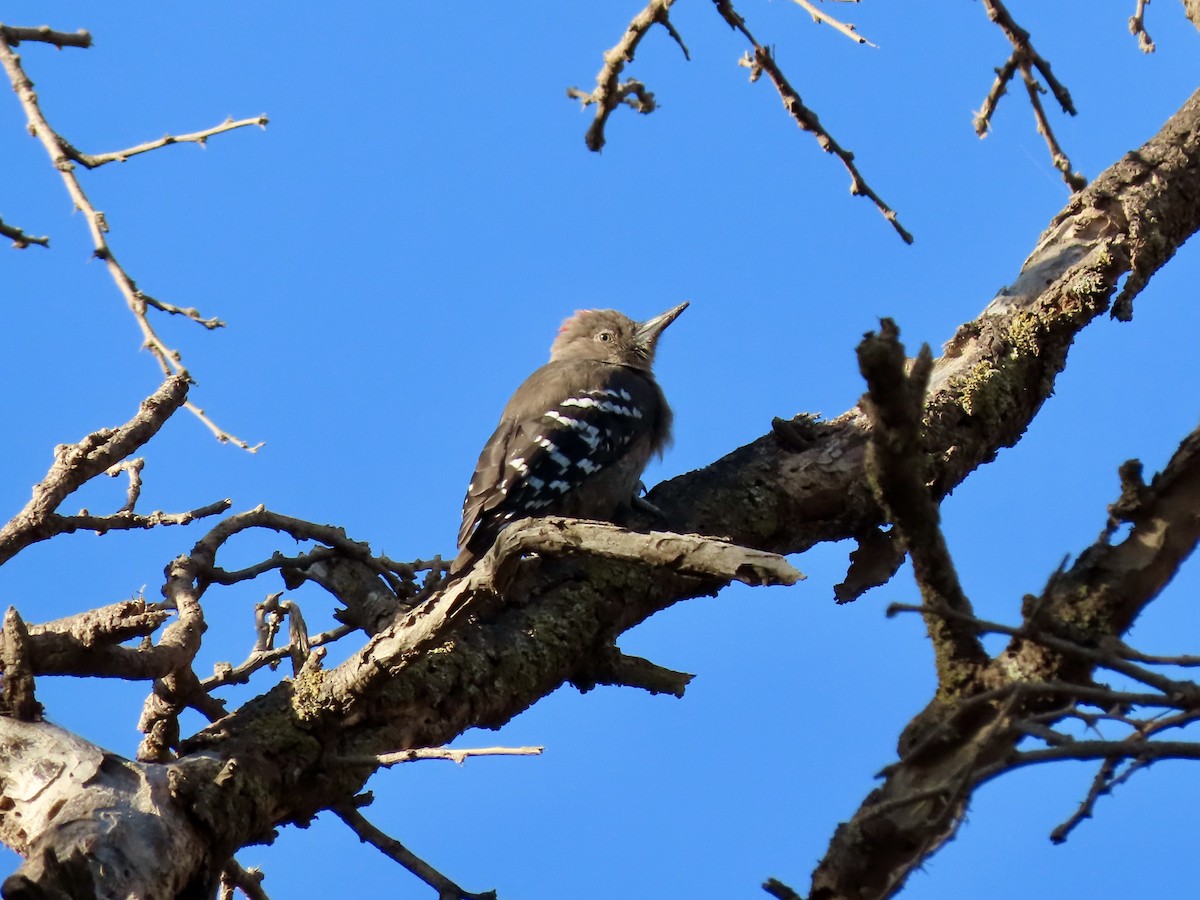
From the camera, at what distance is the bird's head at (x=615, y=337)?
7609mm

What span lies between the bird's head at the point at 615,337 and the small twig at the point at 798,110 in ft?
10.6

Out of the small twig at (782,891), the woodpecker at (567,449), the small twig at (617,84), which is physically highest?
the woodpecker at (567,449)

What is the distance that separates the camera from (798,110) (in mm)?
4188

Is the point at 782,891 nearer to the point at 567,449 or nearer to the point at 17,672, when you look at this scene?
the point at 17,672

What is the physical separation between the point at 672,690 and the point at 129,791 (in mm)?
1782

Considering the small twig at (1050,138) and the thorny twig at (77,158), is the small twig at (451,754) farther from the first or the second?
the small twig at (1050,138)

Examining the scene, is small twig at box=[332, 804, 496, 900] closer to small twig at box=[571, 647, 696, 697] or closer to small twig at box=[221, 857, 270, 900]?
small twig at box=[221, 857, 270, 900]

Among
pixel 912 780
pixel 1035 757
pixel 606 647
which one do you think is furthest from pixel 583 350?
pixel 1035 757

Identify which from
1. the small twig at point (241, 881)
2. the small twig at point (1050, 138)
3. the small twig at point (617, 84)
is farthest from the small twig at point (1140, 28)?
the small twig at point (241, 881)

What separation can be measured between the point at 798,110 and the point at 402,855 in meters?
2.59

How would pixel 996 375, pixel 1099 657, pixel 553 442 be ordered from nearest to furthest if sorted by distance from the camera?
pixel 1099 657 → pixel 996 375 → pixel 553 442

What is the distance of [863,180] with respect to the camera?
171 inches

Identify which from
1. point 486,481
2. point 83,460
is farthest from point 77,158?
point 486,481

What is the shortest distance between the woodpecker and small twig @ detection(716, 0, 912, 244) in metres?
1.54
